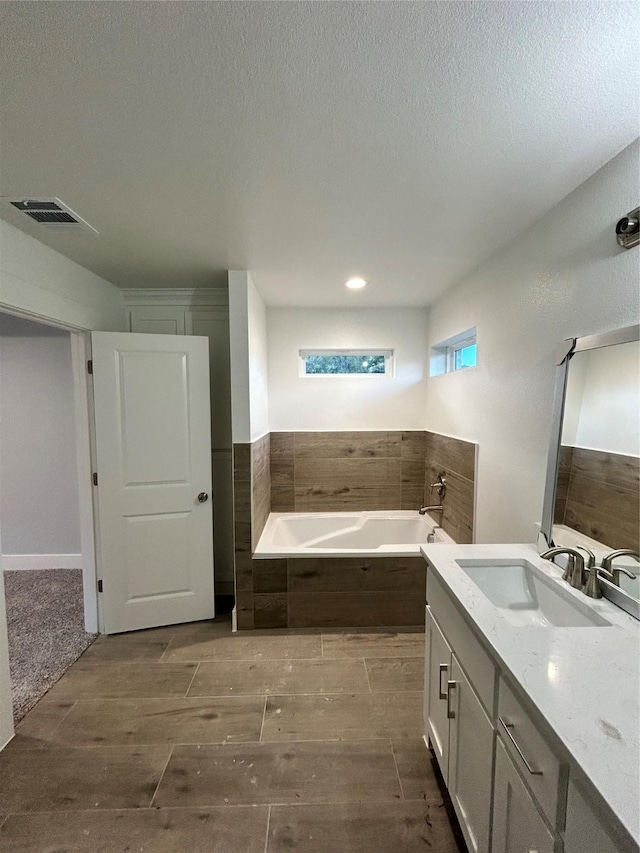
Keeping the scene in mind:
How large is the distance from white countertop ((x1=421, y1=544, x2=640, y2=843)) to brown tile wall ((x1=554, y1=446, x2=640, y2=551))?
0.78 ft

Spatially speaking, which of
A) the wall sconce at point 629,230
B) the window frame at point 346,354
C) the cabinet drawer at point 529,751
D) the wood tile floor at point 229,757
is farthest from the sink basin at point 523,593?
the window frame at point 346,354

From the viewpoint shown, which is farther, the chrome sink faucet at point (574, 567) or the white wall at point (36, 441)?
the white wall at point (36, 441)

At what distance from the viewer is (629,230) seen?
1.21 metres

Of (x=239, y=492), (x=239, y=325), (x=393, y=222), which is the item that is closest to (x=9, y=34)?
(x=393, y=222)

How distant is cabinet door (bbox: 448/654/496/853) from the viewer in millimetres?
1032

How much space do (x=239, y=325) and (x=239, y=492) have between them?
1080mm

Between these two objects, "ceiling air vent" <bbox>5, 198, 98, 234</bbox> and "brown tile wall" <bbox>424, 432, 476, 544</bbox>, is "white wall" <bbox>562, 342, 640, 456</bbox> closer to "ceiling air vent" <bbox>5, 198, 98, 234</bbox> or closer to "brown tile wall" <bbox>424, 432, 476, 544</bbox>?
"brown tile wall" <bbox>424, 432, 476, 544</bbox>

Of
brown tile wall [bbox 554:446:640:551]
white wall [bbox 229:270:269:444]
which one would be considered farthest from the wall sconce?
white wall [bbox 229:270:269:444]

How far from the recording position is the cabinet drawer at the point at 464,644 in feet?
3.38

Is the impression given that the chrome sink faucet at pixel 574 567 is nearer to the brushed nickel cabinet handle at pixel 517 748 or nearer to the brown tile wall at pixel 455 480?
the brushed nickel cabinet handle at pixel 517 748

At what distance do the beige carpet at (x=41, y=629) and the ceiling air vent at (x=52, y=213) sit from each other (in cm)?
236

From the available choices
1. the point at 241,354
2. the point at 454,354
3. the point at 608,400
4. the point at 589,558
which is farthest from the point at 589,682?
the point at 454,354

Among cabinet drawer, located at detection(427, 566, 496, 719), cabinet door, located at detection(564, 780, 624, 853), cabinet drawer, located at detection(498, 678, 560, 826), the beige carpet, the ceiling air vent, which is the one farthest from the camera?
the beige carpet

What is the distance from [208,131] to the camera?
44.9 inches
